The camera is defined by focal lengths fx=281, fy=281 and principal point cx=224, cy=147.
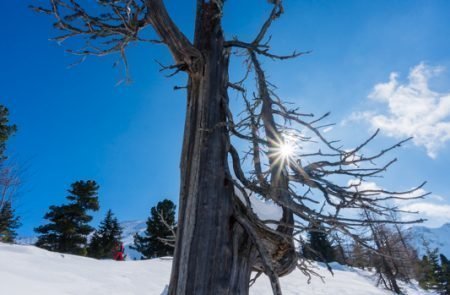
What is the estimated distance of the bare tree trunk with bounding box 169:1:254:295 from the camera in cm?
160

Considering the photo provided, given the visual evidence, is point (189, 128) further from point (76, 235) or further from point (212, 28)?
point (76, 235)

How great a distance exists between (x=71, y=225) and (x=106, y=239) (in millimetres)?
4160

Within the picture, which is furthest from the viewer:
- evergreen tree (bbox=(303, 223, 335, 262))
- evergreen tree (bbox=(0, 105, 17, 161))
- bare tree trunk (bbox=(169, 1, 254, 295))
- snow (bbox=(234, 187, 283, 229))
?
evergreen tree (bbox=(0, 105, 17, 161))

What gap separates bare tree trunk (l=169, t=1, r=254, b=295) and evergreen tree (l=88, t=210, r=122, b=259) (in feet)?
82.2

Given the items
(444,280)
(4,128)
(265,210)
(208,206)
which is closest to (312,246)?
(265,210)

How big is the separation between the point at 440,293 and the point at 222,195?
33208 mm

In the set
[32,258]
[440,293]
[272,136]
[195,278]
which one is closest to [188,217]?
[195,278]

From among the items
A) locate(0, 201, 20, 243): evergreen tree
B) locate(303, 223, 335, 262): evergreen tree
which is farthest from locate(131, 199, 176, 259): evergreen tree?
locate(303, 223, 335, 262): evergreen tree

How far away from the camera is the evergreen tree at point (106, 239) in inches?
928

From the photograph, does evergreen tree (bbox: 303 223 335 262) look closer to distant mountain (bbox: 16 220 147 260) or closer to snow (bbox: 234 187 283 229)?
snow (bbox: 234 187 283 229)

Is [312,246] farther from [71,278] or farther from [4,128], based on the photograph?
[4,128]

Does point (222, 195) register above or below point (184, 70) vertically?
below

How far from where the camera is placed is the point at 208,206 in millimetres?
1763

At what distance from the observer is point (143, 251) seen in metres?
21.8
